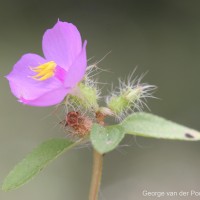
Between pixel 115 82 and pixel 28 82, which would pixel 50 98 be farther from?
pixel 115 82

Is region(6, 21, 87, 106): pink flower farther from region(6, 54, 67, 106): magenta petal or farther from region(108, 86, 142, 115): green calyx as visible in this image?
region(108, 86, 142, 115): green calyx

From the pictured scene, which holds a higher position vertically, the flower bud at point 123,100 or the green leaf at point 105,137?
the flower bud at point 123,100

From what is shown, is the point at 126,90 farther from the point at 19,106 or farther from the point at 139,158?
the point at 19,106

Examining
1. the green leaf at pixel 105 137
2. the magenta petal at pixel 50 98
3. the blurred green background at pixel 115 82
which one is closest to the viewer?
the green leaf at pixel 105 137

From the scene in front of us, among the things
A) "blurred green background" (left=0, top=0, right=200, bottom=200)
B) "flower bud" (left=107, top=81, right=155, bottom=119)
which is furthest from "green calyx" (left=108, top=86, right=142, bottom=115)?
"blurred green background" (left=0, top=0, right=200, bottom=200)

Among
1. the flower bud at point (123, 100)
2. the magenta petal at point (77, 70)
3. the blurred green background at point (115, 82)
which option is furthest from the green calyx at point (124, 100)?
the blurred green background at point (115, 82)

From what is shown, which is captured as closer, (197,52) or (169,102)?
(169,102)

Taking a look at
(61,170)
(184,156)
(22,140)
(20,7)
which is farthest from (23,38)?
(184,156)

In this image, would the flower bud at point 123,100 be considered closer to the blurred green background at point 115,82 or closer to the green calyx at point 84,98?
the green calyx at point 84,98
